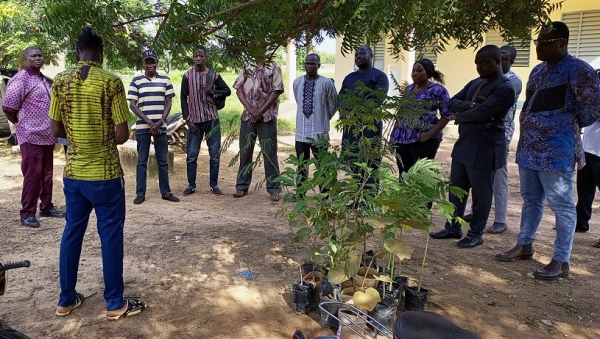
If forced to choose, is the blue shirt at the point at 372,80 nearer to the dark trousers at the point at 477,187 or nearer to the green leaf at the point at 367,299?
the dark trousers at the point at 477,187

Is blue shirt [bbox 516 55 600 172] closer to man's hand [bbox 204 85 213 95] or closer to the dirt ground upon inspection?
the dirt ground

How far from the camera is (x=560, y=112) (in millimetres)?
3643

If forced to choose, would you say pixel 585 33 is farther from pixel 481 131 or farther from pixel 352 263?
pixel 352 263

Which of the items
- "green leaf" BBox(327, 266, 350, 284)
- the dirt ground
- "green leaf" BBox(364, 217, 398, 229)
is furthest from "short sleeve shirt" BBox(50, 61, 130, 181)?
"green leaf" BBox(364, 217, 398, 229)

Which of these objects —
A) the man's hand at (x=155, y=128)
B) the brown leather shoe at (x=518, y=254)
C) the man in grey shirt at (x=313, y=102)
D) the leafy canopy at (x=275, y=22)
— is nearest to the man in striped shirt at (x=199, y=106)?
the man's hand at (x=155, y=128)

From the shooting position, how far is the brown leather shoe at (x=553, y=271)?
3.77 m

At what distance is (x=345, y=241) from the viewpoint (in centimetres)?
299

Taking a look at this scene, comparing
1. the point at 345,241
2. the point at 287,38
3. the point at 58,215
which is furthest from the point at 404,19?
the point at 58,215

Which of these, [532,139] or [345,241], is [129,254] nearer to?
[345,241]

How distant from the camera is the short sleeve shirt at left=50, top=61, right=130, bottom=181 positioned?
296 centimetres

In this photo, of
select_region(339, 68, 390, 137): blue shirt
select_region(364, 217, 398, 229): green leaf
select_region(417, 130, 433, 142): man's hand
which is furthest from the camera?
select_region(339, 68, 390, 137): blue shirt

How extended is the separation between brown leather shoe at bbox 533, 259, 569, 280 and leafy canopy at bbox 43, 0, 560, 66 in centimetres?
241

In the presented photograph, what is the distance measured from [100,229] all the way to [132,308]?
55cm

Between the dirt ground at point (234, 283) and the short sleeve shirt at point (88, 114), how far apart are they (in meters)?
0.96
